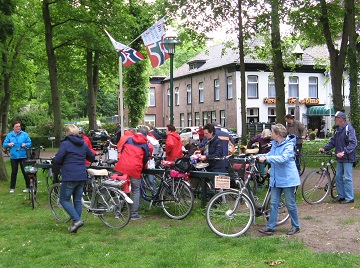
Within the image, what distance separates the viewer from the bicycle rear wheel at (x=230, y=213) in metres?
7.43

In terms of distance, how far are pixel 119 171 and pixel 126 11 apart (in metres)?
17.4

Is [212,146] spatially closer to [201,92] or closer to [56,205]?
[56,205]

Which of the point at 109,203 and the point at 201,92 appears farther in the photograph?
the point at 201,92

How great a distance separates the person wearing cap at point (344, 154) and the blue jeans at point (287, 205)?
2.69 metres

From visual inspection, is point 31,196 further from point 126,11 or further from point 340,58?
point 126,11

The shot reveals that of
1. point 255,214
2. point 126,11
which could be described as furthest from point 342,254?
point 126,11

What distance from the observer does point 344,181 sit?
33.2ft

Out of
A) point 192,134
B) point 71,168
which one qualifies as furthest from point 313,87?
point 71,168

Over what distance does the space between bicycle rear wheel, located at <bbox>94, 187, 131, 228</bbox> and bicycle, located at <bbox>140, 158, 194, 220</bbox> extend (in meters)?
1.17

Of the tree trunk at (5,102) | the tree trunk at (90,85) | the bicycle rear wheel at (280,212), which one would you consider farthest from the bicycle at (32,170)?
the tree trunk at (5,102)

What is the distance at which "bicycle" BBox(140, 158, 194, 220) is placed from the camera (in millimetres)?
9141

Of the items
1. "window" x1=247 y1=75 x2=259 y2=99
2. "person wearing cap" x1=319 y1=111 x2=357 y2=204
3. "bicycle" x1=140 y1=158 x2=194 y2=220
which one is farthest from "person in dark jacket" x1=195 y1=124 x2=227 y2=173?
"window" x1=247 y1=75 x2=259 y2=99

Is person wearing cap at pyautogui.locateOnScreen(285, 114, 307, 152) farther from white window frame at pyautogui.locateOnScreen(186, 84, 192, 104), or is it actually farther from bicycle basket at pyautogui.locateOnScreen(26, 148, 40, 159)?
white window frame at pyautogui.locateOnScreen(186, 84, 192, 104)

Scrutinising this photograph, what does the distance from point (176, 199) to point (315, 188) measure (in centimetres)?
304
